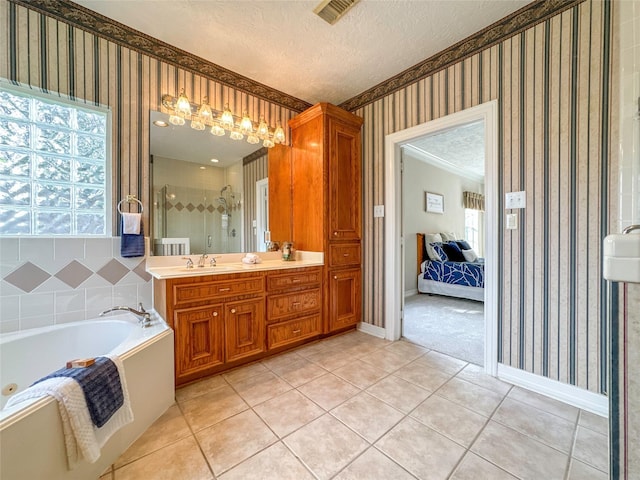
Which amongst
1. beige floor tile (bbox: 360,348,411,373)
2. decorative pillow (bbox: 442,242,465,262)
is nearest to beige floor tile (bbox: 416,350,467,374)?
beige floor tile (bbox: 360,348,411,373)

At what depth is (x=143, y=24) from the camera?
1.92 meters

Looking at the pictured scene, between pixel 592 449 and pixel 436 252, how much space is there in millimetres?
3677

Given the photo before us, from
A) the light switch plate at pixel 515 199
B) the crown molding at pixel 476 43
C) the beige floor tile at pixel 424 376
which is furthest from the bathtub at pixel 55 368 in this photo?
the crown molding at pixel 476 43

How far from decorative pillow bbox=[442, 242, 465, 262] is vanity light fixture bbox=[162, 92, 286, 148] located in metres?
3.60

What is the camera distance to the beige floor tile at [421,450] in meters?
1.17

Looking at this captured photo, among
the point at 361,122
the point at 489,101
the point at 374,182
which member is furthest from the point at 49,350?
the point at 489,101

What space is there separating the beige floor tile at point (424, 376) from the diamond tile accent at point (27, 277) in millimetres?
2534

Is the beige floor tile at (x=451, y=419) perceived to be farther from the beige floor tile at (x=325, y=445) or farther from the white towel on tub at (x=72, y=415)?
the white towel on tub at (x=72, y=415)

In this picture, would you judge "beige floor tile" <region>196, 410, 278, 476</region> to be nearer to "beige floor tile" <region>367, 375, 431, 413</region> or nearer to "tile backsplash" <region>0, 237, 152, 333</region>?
"beige floor tile" <region>367, 375, 431, 413</region>

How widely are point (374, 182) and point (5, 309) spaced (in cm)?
299

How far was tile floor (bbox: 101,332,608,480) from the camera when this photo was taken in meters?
1.16

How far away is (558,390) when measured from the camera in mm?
1694

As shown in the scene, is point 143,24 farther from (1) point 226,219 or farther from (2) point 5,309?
(2) point 5,309

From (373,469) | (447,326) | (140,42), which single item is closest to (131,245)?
(140,42)
